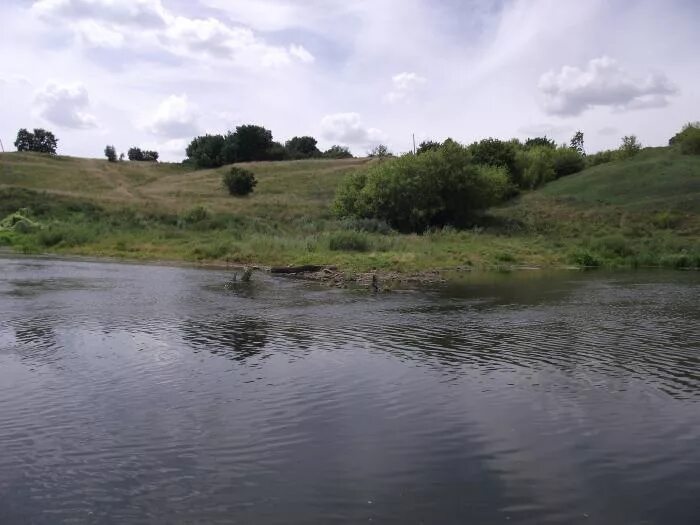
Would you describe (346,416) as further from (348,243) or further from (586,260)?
(586,260)

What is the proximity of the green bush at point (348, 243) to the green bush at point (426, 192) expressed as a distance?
608 inches

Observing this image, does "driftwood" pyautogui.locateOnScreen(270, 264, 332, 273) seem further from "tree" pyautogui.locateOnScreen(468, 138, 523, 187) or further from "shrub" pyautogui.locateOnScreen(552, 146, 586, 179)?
"shrub" pyautogui.locateOnScreen(552, 146, 586, 179)

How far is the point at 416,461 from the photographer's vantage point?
37.0ft

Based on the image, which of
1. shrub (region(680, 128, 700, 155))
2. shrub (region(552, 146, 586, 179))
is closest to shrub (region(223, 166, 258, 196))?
shrub (region(552, 146, 586, 179))

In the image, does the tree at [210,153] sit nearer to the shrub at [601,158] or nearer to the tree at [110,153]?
the tree at [110,153]

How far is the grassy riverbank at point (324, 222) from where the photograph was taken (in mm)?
50094

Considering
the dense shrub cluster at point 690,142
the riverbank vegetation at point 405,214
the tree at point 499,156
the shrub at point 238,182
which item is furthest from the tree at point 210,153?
the dense shrub cluster at point 690,142

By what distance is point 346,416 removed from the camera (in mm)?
13594

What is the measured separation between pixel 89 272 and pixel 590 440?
34441 mm

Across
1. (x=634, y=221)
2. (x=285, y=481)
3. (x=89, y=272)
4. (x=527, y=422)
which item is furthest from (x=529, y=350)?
(x=634, y=221)

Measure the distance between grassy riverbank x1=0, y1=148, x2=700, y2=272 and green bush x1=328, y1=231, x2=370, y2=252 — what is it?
97 millimetres

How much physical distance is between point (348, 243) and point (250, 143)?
78077 millimetres

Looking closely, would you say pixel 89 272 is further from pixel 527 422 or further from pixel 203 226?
pixel 527 422

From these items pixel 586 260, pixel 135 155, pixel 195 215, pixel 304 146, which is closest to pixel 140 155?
pixel 135 155
